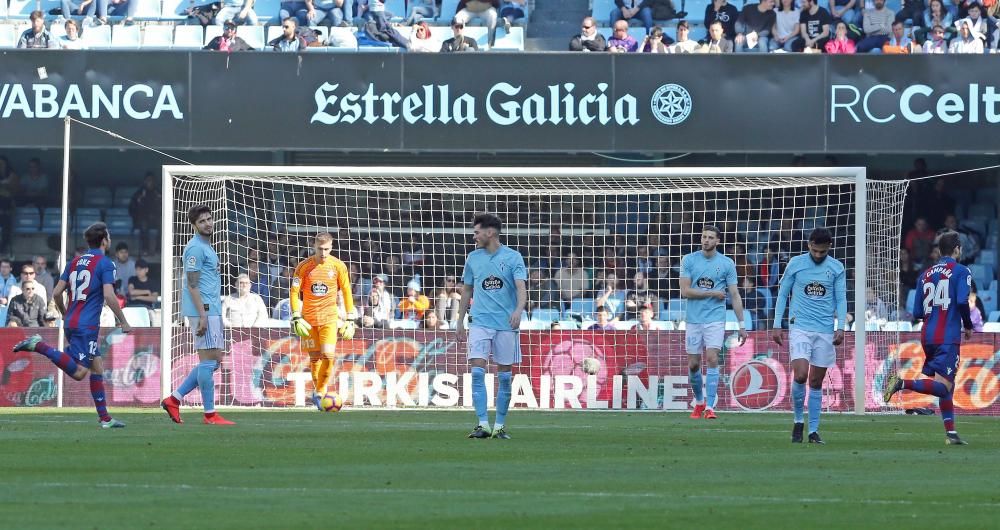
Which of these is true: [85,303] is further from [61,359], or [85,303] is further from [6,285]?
[6,285]

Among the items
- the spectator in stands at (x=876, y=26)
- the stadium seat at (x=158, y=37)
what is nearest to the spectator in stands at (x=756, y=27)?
the spectator in stands at (x=876, y=26)

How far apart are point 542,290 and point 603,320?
143 cm

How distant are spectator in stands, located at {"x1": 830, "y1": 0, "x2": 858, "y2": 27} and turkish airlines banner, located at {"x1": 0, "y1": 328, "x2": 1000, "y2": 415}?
663cm

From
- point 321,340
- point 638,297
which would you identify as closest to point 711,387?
point 321,340

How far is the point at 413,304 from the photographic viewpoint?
886 inches

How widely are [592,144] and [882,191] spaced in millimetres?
4364

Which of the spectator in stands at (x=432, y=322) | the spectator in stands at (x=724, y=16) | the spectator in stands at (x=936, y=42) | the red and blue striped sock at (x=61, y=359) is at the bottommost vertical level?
the red and blue striped sock at (x=61, y=359)

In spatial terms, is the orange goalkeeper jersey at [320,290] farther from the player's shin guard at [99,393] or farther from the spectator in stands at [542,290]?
the spectator in stands at [542,290]

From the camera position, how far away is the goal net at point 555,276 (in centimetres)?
2112

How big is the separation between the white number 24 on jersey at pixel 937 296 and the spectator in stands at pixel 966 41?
11.2 meters

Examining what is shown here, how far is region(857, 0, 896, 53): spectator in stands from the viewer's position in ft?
82.2

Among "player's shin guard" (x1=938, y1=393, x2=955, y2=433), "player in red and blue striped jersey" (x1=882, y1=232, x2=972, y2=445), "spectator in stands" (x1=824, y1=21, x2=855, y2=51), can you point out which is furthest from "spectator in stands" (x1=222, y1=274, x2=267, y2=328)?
"player's shin guard" (x1=938, y1=393, x2=955, y2=433)

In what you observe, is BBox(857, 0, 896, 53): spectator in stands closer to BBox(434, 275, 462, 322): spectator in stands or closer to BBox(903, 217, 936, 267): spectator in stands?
BBox(903, 217, 936, 267): spectator in stands

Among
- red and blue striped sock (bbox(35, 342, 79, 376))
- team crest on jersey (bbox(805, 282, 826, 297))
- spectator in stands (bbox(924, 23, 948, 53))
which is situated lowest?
red and blue striped sock (bbox(35, 342, 79, 376))
